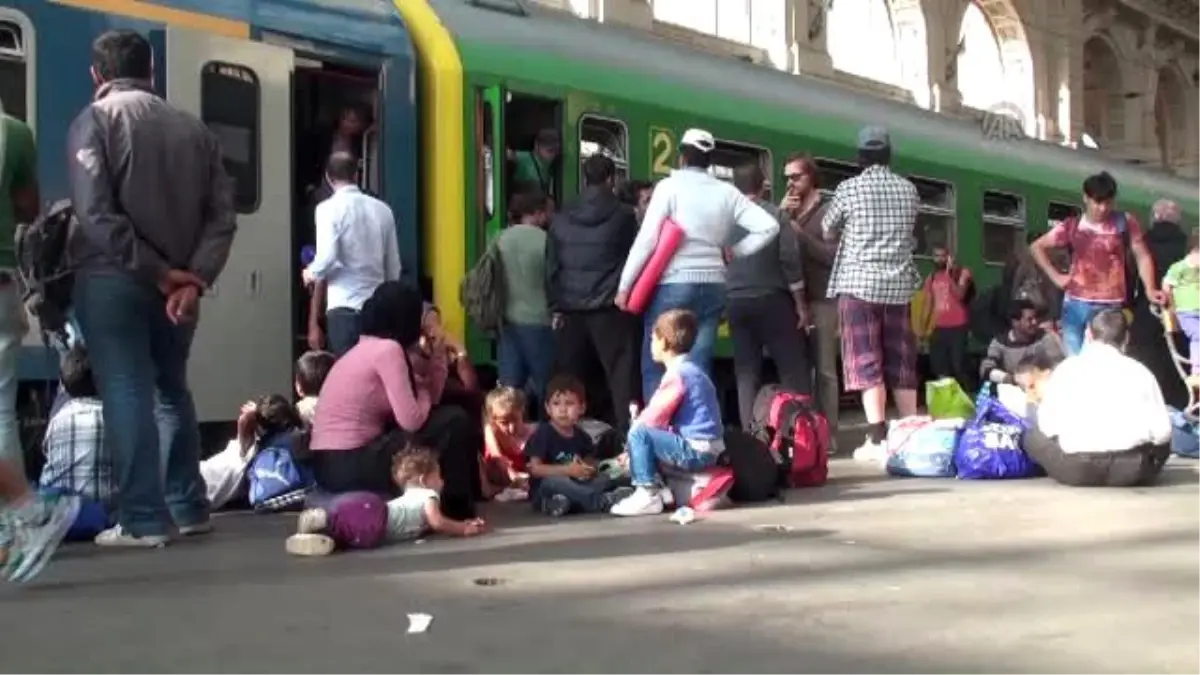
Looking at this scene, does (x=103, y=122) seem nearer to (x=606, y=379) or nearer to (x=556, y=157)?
(x=606, y=379)

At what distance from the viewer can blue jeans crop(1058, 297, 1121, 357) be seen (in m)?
10.2

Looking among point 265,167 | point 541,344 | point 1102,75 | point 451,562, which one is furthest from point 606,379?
point 1102,75

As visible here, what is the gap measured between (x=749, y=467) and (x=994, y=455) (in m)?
1.75

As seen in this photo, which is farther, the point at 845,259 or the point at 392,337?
the point at 845,259

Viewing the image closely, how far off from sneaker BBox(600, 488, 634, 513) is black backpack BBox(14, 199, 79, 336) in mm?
2481

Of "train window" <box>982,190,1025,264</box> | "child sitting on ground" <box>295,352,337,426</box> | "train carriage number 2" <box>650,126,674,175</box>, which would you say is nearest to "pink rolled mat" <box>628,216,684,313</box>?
"child sitting on ground" <box>295,352,337,426</box>

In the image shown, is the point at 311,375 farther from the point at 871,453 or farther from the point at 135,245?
the point at 871,453

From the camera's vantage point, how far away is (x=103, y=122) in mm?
6152

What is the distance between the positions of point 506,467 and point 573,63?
4.14 meters

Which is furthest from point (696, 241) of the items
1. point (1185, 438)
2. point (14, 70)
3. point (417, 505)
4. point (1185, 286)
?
point (1185, 286)

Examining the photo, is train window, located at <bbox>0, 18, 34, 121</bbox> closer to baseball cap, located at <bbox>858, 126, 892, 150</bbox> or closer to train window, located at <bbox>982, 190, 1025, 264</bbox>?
baseball cap, located at <bbox>858, 126, 892, 150</bbox>

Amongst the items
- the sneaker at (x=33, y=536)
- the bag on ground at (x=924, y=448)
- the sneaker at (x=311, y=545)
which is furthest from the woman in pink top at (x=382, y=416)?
the bag on ground at (x=924, y=448)

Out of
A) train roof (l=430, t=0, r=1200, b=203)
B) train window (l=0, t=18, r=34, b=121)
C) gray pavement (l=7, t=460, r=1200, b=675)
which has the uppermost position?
train roof (l=430, t=0, r=1200, b=203)

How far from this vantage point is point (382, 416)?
668 centimetres
